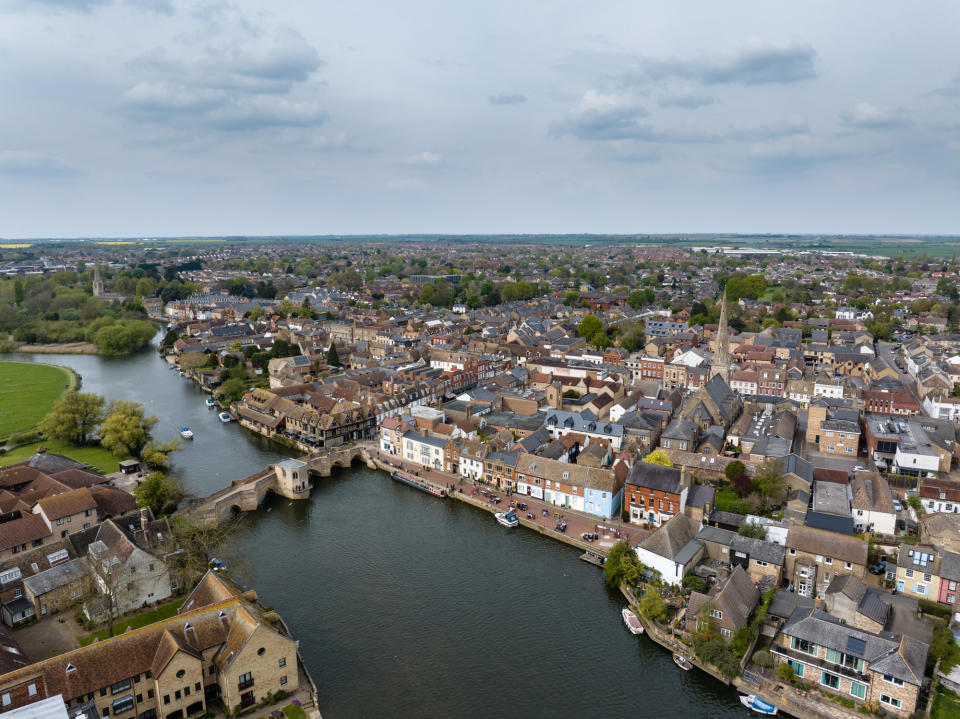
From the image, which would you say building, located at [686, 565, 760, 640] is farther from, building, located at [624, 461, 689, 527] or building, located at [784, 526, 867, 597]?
building, located at [624, 461, 689, 527]

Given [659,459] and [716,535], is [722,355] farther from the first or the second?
[716,535]

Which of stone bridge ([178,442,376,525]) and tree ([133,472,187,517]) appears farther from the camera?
stone bridge ([178,442,376,525])

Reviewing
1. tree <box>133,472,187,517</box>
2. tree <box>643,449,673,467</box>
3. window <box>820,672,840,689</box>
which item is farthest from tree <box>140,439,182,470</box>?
window <box>820,672,840,689</box>

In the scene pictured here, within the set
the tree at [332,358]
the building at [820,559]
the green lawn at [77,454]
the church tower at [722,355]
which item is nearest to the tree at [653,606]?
the building at [820,559]

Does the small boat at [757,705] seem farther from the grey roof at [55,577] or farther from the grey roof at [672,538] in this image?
the grey roof at [55,577]

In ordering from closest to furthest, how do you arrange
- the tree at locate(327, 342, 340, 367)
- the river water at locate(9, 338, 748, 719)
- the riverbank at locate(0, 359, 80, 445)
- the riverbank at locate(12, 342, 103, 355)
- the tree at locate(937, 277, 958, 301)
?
the river water at locate(9, 338, 748, 719)
the riverbank at locate(0, 359, 80, 445)
the tree at locate(327, 342, 340, 367)
the riverbank at locate(12, 342, 103, 355)
the tree at locate(937, 277, 958, 301)

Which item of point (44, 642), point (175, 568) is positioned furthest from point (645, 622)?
point (44, 642)

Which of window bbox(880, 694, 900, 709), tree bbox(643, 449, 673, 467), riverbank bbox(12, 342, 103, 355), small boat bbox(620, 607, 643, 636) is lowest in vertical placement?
small boat bbox(620, 607, 643, 636)

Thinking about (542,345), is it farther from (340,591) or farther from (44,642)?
(44,642)
